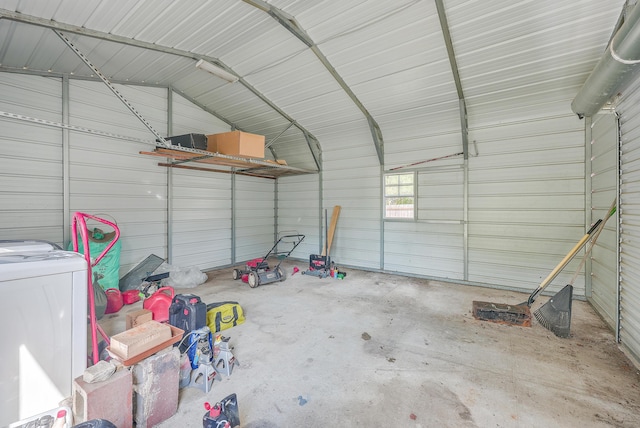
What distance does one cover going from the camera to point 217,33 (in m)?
3.67

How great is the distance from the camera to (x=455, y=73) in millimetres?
3936

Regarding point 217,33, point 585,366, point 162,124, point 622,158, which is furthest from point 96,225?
point 622,158

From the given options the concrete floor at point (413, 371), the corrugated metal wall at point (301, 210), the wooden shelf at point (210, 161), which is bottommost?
the concrete floor at point (413, 371)

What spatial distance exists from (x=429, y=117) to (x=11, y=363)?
5879 mm

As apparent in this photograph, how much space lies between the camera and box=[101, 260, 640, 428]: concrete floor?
1.92m

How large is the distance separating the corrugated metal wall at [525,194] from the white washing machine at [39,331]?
5525mm

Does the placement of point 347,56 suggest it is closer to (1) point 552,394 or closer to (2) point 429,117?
(2) point 429,117

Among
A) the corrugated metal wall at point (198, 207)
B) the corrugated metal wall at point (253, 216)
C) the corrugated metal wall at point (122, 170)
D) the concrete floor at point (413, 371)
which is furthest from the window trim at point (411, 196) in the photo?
the corrugated metal wall at point (122, 170)

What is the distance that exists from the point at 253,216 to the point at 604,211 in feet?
22.0

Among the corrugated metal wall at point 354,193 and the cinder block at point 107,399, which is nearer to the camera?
the cinder block at point 107,399

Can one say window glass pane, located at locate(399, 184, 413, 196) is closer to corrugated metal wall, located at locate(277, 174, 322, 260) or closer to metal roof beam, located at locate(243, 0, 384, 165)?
metal roof beam, located at locate(243, 0, 384, 165)

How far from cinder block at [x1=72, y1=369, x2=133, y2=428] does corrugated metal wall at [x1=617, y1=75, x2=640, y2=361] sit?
4.24m

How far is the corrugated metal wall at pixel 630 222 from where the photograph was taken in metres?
2.54

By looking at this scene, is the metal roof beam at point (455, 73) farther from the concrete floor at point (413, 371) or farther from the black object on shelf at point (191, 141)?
the black object on shelf at point (191, 141)
